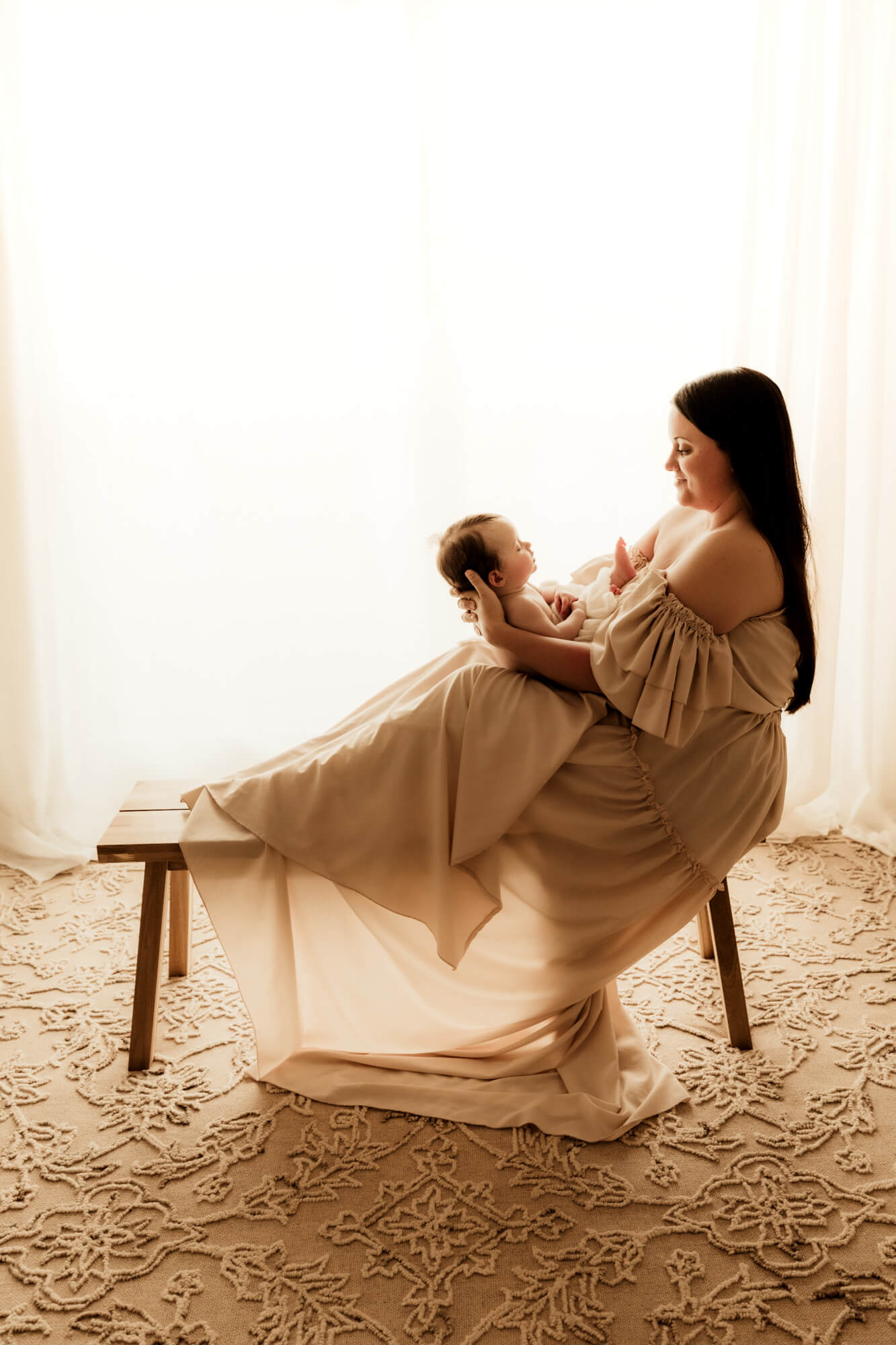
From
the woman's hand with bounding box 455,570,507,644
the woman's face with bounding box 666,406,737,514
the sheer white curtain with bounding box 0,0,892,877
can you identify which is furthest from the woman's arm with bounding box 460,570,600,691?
the sheer white curtain with bounding box 0,0,892,877

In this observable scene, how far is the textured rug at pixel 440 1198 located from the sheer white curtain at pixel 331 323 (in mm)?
1158

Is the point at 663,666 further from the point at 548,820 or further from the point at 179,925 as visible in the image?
the point at 179,925

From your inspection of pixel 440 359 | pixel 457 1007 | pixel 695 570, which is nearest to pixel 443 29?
pixel 440 359

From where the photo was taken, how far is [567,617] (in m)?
2.05

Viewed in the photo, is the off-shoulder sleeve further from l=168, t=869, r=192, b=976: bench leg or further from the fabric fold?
l=168, t=869, r=192, b=976: bench leg

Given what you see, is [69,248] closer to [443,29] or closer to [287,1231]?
[443,29]

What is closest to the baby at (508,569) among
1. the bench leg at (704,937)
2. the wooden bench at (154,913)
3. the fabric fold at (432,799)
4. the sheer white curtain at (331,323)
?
the fabric fold at (432,799)

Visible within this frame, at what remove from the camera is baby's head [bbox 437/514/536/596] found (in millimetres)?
1915

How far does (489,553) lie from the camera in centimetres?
192

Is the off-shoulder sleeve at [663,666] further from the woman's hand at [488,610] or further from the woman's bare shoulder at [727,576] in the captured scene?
the woman's hand at [488,610]

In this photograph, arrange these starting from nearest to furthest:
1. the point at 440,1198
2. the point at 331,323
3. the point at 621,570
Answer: the point at 440,1198 → the point at 621,570 → the point at 331,323

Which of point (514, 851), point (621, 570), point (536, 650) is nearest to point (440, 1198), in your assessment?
point (514, 851)

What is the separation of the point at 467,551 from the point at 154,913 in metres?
0.88

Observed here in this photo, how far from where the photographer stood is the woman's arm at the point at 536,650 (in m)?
1.89
